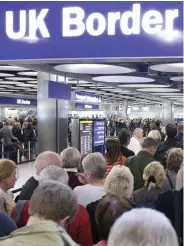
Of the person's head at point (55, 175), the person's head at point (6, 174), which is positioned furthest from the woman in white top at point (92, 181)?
the person's head at point (6, 174)

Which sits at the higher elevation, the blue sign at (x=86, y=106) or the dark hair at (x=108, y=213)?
the blue sign at (x=86, y=106)

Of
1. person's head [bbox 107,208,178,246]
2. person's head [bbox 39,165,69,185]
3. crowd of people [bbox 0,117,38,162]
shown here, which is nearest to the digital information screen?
crowd of people [bbox 0,117,38,162]

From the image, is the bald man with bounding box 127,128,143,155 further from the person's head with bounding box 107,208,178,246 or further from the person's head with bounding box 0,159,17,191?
the person's head with bounding box 107,208,178,246

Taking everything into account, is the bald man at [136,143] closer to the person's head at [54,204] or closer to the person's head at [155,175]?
the person's head at [155,175]

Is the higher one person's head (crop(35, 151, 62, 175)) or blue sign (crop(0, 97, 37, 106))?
blue sign (crop(0, 97, 37, 106))

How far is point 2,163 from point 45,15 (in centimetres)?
149

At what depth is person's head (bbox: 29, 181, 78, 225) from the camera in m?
2.40

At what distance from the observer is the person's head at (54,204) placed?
7.86 ft

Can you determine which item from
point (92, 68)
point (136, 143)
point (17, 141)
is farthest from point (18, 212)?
point (17, 141)

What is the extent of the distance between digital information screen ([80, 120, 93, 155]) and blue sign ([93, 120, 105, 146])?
0.22 m

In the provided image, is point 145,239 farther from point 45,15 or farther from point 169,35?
point 45,15

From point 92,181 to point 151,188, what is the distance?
0.64m

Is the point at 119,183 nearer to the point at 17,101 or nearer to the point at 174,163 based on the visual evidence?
the point at 174,163

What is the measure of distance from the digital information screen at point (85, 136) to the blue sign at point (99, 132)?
0.22 m
